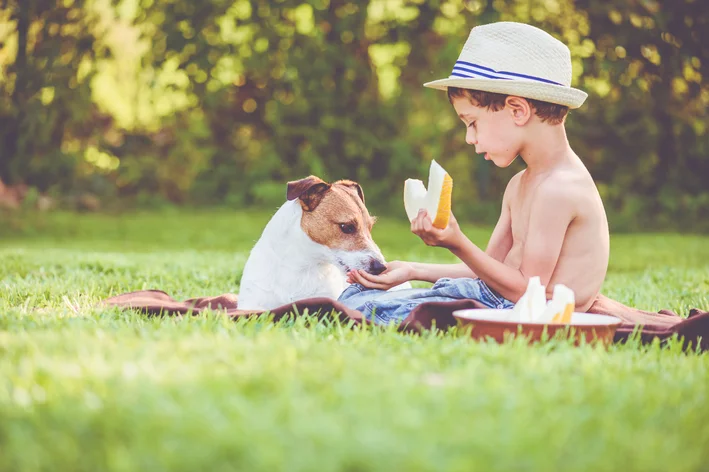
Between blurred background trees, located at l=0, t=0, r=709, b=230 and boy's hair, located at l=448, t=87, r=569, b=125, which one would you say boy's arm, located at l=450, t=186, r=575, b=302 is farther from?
blurred background trees, located at l=0, t=0, r=709, b=230

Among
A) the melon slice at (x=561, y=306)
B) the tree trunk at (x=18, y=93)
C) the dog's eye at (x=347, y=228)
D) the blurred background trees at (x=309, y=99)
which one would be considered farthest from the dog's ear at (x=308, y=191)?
the tree trunk at (x=18, y=93)

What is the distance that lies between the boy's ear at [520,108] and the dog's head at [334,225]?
0.94m

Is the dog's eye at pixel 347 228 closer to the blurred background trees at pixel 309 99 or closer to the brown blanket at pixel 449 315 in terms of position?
the brown blanket at pixel 449 315

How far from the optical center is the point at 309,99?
11.3 m

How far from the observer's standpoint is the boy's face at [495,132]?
11.6 feet

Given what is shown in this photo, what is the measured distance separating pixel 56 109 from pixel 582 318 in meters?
8.70

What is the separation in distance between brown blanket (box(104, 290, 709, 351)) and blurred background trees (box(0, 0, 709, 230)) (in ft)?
20.0

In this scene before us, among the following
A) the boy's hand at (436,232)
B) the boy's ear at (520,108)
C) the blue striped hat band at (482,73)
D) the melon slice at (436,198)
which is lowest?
the boy's hand at (436,232)

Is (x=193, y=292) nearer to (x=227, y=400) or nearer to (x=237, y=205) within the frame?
(x=227, y=400)

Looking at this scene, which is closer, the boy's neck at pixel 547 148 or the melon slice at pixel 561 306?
the melon slice at pixel 561 306

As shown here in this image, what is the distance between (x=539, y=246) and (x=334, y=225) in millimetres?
1055

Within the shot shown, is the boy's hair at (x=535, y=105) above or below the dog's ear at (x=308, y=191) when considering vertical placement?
above

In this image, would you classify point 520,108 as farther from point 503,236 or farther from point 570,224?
point 503,236

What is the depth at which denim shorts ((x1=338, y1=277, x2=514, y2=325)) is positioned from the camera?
3.71m
